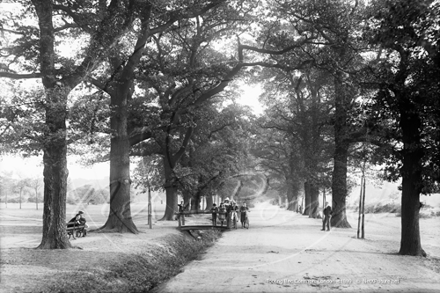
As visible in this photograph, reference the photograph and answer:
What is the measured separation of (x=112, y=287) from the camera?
11.0 meters

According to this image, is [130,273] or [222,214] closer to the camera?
[130,273]

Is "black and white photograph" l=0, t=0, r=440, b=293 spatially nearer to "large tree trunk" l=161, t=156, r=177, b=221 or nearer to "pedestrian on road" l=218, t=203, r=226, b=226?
"pedestrian on road" l=218, t=203, r=226, b=226

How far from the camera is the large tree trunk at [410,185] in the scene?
15836mm

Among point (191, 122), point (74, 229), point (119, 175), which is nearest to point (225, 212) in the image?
point (191, 122)

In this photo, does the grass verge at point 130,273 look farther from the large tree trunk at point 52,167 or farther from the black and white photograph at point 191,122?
the large tree trunk at point 52,167

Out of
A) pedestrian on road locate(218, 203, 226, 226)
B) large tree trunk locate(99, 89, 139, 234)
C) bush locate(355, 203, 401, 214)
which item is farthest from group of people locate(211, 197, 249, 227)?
bush locate(355, 203, 401, 214)

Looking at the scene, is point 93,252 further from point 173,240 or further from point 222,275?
point 173,240

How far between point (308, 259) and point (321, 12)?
1051 cm

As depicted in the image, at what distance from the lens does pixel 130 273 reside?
1271cm

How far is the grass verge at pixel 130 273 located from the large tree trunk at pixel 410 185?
9007 millimetres

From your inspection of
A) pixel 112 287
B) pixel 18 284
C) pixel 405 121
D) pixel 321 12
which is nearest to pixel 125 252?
pixel 112 287

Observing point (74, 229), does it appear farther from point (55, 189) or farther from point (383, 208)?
point (383, 208)

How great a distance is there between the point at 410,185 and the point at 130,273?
11.1 m

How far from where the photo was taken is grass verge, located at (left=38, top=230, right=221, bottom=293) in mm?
10234
